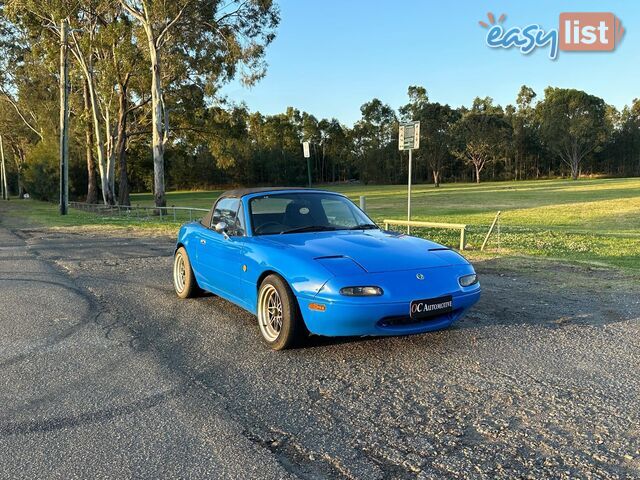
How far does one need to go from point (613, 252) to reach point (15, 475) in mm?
12179

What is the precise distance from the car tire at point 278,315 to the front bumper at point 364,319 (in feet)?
0.40

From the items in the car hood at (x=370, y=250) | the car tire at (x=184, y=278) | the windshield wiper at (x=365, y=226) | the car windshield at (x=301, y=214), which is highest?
the car windshield at (x=301, y=214)

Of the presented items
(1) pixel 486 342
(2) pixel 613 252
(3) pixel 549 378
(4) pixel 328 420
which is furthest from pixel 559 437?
(2) pixel 613 252

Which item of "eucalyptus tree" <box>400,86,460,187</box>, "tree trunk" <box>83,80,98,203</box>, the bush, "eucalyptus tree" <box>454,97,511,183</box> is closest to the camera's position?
"tree trunk" <box>83,80,98,203</box>

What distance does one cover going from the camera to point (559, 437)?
316 centimetres

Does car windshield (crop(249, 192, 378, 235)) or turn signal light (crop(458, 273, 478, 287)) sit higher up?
car windshield (crop(249, 192, 378, 235))

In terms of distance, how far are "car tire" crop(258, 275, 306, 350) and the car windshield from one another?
85 centimetres

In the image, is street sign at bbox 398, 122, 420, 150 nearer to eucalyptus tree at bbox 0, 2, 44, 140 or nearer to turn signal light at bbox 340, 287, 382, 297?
turn signal light at bbox 340, 287, 382, 297

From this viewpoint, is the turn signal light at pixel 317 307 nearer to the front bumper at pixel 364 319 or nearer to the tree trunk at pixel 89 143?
the front bumper at pixel 364 319

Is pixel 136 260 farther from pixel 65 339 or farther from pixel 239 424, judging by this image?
pixel 239 424

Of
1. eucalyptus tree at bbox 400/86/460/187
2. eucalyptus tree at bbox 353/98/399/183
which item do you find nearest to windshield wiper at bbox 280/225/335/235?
eucalyptus tree at bbox 400/86/460/187

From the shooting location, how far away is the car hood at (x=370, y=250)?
4621mm

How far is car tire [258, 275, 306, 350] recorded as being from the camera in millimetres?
4645

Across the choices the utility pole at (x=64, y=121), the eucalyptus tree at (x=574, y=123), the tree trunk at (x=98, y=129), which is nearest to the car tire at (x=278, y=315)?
the utility pole at (x=64, y=121)
